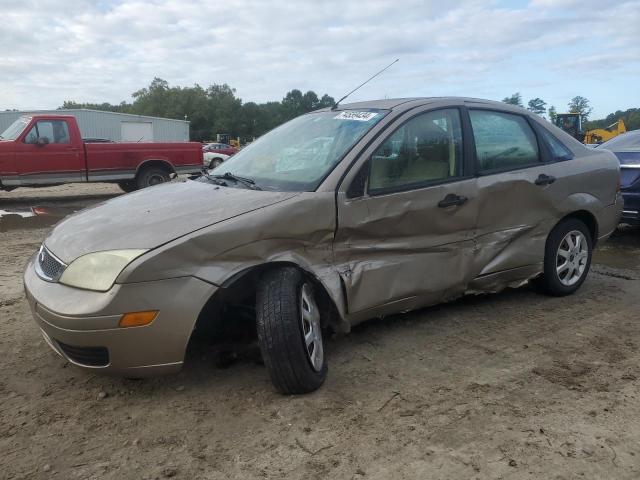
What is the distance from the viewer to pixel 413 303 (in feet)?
12.3

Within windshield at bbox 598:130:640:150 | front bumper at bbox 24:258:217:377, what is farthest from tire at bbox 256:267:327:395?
windshield at bbox 598:130:640:150

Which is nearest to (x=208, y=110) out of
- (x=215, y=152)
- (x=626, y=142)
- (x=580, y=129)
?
(x=215, y=152)

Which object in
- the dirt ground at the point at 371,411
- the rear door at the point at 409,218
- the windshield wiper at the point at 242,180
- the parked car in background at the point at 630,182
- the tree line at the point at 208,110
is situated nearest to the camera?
the dirt ground at the point at 371,411

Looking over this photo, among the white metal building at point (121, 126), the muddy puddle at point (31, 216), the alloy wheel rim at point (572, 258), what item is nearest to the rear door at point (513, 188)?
the alloy wheel rim at point (572, 258)

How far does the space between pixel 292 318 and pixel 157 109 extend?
312 feet

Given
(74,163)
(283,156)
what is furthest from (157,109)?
(283,156)

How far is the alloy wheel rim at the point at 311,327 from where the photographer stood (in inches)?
121

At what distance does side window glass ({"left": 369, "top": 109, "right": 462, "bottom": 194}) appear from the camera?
140 inches

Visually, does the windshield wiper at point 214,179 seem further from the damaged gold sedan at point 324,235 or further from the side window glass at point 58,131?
the side window glass at point 58,131

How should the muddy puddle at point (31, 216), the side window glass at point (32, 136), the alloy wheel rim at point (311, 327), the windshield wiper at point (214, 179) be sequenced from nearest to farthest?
the alloy wheel rim at point (311, 327) → the windshield wiper at point (214, 179) → the muddy puddle at point (31, 216) → the side window glass at point (32, 136)

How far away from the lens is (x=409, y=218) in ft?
12.0

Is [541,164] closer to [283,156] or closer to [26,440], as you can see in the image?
[283,156]

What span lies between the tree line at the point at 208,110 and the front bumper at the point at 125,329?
84.0m

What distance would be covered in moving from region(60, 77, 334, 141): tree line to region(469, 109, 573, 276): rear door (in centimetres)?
8243
